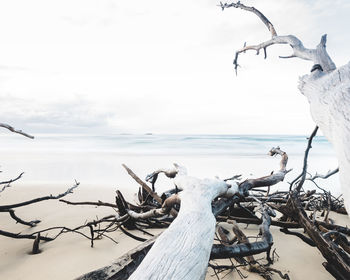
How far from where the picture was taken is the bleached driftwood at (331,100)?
35.5 inches

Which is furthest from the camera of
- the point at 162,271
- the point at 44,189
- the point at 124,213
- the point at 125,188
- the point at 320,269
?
the point at 125,188

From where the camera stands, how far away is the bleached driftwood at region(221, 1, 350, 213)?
901 mm

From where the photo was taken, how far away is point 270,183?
2.28 m

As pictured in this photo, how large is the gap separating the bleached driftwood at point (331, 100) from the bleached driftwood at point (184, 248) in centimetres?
52

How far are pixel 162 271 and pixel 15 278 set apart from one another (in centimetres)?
160

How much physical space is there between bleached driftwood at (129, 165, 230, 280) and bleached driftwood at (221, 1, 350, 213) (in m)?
0.52

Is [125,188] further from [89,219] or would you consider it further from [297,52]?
[297,52]

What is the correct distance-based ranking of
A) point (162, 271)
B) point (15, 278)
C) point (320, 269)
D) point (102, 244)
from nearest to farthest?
point (162, 271), point (15, 278), point (320, 269), point (102, 244)

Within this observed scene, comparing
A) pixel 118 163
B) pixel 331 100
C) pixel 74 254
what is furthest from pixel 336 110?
pixel 118 163

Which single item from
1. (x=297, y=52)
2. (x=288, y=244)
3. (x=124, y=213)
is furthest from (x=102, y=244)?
(x=297, y=52)

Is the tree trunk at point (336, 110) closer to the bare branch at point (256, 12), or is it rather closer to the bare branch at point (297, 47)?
the bare branch at point (297, 47)

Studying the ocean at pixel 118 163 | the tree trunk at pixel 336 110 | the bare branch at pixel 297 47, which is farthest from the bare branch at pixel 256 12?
the ocean at pixel 118 163

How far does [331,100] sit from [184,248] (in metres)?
1.12

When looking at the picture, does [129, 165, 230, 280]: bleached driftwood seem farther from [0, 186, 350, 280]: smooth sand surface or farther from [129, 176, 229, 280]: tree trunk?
[0, 186, 350, 280]: smooth sand surface
